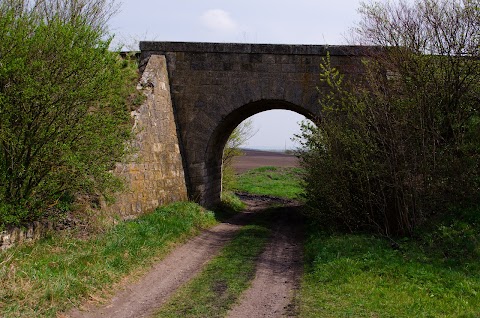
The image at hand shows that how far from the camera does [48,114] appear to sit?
805cm

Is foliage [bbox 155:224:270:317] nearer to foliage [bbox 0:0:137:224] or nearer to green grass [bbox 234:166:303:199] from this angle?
Answer: foliage [bbox 0:0:137:224]

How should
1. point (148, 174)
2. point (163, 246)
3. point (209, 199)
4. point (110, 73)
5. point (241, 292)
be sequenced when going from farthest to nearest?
1. point (209, 199)
2. point (148, 174)
3. point (163, 246)
4. point (110, 73)
5. point (241, 292)

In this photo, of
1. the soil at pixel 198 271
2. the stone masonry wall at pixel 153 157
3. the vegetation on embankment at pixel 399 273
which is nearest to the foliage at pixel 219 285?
the soil at pixel 198 271

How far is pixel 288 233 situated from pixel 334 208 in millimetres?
2057

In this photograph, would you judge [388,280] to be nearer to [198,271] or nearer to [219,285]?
[219,285]

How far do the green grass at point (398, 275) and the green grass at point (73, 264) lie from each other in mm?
2761

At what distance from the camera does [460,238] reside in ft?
29.2

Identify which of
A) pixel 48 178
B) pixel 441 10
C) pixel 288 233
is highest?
pixel 441 10

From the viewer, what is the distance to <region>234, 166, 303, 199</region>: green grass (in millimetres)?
27923

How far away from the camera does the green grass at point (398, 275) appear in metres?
6.19

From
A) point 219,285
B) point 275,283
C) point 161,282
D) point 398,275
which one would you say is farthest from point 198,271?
point 398,275

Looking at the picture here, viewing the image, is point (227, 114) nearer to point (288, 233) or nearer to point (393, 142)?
point (288, 233)

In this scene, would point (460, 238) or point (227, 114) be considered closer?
point (460, 238)

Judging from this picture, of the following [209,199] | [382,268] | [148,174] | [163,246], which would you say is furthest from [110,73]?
[209,199]
